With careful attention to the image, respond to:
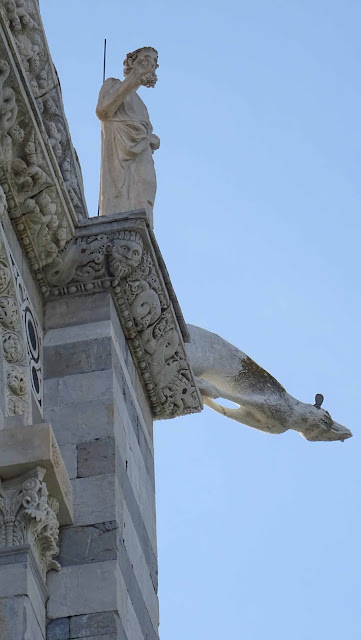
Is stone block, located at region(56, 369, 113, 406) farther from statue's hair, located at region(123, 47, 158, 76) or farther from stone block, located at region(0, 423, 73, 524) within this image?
statue's hair, located at region(123, 47, 158, 76)

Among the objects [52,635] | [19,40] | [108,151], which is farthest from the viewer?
[108,151]

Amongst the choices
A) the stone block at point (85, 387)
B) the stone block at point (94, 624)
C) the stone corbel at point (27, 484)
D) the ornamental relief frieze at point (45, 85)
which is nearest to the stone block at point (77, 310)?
the stone block at point (85, 387)

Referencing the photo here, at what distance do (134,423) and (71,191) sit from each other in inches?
53.3

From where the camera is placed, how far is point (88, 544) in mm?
7727

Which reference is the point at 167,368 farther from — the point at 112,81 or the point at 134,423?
the point at 112,81

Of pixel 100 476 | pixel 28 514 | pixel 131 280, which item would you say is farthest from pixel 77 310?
pixel 28 514

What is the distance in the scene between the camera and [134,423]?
891 centimetres

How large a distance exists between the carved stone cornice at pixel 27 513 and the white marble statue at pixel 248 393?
10.8 ft

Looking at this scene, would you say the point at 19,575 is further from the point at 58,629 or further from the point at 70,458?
the point at 70,458

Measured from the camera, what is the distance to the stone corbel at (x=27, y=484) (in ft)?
23.1

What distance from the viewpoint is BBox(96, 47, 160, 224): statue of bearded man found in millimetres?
9945

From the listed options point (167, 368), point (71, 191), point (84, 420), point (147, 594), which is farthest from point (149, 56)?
point (147, 594)

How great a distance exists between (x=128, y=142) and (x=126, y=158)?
0.10 metres

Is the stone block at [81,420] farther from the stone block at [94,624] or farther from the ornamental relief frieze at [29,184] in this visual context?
the stone block at [94,624]
